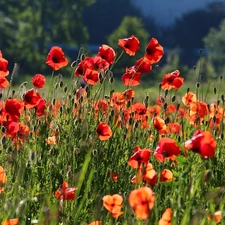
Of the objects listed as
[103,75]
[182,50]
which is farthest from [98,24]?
[103,75]

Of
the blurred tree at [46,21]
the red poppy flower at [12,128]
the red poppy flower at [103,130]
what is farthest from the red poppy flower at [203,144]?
the blurred tree at [46,21]

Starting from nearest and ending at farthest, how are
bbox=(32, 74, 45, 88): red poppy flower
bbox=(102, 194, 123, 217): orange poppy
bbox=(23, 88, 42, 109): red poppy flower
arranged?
bbox=(102, 194, 123, 217): orange poppy → bbox=(23, 88, 42, 109): red poppy flower → bbox=(32, 74, 45, 88): red poppy flower

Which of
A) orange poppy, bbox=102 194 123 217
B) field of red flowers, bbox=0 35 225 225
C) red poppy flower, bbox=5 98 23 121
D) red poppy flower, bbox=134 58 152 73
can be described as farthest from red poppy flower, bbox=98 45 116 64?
orange poppy, bbox=102 194 123 217

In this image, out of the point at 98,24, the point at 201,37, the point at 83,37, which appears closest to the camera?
the point at 83,37

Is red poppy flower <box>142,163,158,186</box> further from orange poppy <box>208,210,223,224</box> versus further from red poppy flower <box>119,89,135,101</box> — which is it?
red poppy flower <box>119,89,135,101</box>

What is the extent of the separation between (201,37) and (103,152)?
8084cm

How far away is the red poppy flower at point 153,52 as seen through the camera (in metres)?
3.40

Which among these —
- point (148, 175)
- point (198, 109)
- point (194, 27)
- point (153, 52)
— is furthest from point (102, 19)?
point (148, 175)

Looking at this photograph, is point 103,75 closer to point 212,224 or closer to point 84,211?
point 84,211

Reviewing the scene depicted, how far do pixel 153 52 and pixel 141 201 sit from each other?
134 centimetres

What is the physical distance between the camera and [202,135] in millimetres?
2346

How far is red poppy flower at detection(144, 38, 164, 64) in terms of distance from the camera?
3.40m

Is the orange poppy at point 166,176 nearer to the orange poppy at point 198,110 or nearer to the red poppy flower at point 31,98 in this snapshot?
the red poppy flower at point 31,98

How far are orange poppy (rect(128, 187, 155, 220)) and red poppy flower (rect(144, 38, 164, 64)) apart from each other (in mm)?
1298
